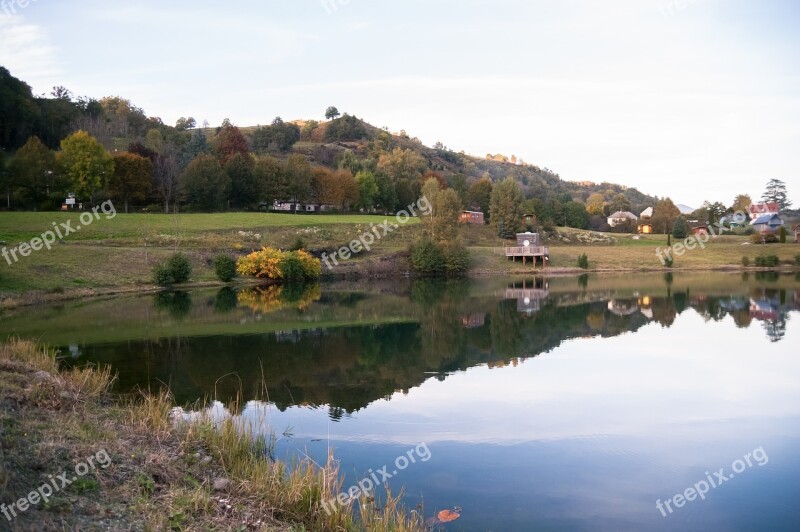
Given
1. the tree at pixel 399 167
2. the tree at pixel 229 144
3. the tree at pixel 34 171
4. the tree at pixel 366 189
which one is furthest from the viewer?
the tree at pixel 399 167

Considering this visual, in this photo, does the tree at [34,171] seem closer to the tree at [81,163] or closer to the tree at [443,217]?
the tree at [81,163]

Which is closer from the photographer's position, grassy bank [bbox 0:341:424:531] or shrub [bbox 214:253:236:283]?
grassy bank [bbox 0:341:424:531]

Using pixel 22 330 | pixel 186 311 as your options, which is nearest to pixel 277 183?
pixel 186 311

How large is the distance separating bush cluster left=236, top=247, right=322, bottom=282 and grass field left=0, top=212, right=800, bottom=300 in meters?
3.52

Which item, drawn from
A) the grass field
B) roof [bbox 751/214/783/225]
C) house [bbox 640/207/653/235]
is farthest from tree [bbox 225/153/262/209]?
roof [bbox 751/214/783/225]

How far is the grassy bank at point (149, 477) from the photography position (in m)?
6.68

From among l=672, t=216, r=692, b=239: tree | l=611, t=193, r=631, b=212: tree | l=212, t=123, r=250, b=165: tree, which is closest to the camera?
l=212, t=123, r=250, b=165: tree

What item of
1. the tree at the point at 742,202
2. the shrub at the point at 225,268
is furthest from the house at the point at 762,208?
the shrub at the point at 225,268

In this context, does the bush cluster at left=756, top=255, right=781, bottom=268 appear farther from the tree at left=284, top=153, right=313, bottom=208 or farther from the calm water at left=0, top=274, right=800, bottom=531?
the tree at left=284, top=153, right=313, bottom=208

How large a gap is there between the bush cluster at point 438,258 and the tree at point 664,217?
169 ft

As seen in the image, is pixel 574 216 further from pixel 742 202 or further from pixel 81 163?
pixel 81 163

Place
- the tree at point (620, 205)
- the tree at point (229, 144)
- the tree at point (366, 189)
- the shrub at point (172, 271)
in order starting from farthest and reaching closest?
the tree at point (620, 205) < the tree at point (229, 144) < the tree at point (366, 189) < the shrub at point (172, 271)

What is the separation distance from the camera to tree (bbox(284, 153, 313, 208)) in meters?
83.4

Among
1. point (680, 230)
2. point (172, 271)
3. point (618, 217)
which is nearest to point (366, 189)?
point (172, 271)
